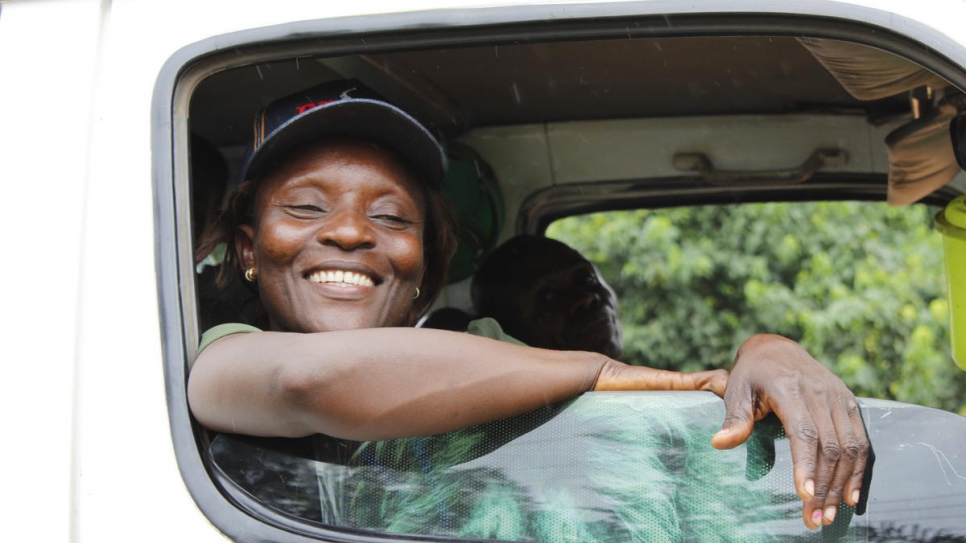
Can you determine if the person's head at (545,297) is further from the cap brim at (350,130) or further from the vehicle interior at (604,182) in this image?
the cap brim at (350,130)

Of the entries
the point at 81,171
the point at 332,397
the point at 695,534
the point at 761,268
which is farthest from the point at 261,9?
the point at 761,268

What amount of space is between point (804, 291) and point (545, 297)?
13.5 feet

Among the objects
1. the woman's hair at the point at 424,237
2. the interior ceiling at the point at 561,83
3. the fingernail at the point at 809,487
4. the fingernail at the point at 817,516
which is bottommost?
the fingernail at the point at 817,516

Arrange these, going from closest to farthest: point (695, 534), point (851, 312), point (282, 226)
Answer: point (695, 534) < point (282, 226) < point (851, 312)

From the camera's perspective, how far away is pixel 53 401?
145cm

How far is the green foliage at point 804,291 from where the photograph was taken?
660cm

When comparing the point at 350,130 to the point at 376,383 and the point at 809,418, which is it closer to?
the point at 376,383

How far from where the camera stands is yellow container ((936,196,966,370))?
2283mm

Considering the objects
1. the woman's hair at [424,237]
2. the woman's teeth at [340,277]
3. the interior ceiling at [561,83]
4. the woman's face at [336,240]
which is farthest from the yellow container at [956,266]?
the woman's teeth at [340,277]

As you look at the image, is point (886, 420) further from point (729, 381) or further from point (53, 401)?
point (53, 401)

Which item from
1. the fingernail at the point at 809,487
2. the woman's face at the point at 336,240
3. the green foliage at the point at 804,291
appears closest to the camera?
the fingernail at the point at 809,487

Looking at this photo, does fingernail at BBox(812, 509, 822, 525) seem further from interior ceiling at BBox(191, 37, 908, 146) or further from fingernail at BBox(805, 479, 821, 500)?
interior ceiling at BBox(191, 37, 908, 146)

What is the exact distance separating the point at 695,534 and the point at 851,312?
5.74 meters

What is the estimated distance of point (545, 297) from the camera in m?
3.19
